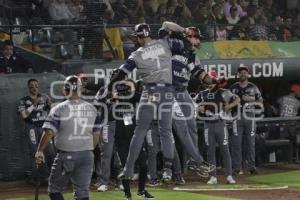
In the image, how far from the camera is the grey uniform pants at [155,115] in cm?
1045

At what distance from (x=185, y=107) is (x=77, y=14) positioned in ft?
20.1

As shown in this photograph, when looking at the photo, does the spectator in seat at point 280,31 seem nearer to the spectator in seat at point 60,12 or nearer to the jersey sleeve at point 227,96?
the jersey sleeve at point 227,96

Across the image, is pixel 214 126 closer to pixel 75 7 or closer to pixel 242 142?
pixel 242 142

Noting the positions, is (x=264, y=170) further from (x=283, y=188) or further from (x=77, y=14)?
(x=77, y=14)

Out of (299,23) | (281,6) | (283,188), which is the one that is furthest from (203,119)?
(281,6)

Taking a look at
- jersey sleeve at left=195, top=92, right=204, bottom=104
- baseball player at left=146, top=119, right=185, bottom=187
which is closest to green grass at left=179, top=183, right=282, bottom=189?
baseball player at left=146, top=119, right=185, bottom=187

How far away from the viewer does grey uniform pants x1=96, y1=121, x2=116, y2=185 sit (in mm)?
12961

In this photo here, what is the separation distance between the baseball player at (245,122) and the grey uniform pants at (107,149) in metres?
3.64

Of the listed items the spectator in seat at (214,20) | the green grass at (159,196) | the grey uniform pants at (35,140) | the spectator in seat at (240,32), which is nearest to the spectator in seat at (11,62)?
the grey uniform pants at (35,140)

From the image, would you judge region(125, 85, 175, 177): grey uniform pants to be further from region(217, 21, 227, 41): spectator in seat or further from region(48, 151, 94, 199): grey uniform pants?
region(217, 21, 227, 41): spectator in seat

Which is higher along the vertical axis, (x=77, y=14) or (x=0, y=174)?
Result: (x=77, y=14)

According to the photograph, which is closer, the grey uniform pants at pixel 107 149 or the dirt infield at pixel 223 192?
the dirt infield at pixel 223 192

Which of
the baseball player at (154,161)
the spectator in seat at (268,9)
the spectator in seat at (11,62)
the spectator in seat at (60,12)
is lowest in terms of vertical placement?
the baseball player at (154,161)

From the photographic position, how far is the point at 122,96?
12.1 metres
